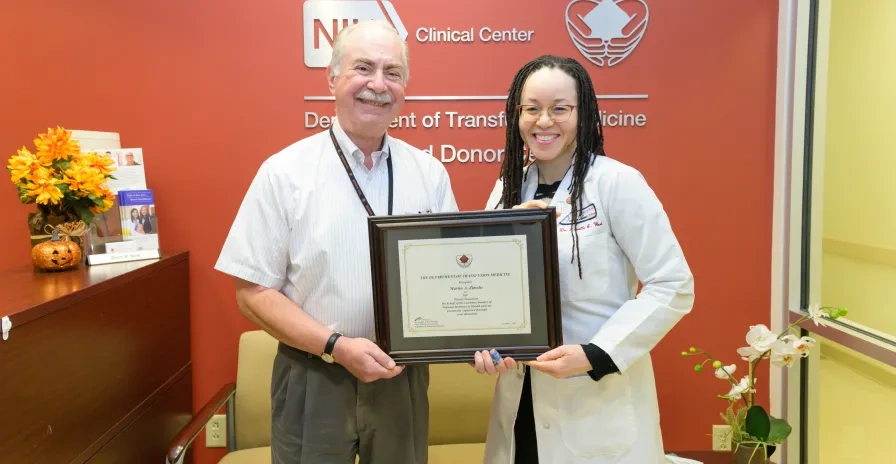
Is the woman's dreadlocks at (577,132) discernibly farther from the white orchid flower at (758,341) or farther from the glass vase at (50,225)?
the glass vase at (50,225)

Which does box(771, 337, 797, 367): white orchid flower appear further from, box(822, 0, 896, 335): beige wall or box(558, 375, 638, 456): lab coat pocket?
box(558, 375, 638, 456): lab coat pocket

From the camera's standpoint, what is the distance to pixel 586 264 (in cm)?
154

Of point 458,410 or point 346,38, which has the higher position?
point 346,38

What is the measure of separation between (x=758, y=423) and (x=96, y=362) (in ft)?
6.97

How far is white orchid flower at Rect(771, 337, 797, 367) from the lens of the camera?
1.97 meters

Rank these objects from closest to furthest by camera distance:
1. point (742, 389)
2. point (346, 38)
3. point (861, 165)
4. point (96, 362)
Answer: point (346, 38) < point (96, 362) < point (742, 389) < point (861, 165)

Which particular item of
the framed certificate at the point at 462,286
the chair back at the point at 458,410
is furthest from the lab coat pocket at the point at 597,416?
the chair back at the point at 458,410

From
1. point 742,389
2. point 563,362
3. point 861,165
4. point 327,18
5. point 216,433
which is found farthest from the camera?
point 216,433

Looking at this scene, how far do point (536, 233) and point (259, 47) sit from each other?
1725 mm

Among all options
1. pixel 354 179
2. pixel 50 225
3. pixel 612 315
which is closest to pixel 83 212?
pixel 50 225

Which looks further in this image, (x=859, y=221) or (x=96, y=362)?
(x=859, y=221)

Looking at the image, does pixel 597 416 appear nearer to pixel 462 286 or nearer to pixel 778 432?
pixel 462 286

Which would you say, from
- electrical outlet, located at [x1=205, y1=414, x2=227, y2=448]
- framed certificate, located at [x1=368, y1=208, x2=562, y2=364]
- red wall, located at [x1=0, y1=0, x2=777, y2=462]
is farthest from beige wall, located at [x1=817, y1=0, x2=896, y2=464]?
electrical outlet, located at [x1=205, y1=414, x2=227, y2=448]

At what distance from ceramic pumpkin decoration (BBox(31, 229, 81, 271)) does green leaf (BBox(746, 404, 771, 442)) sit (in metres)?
2.34
